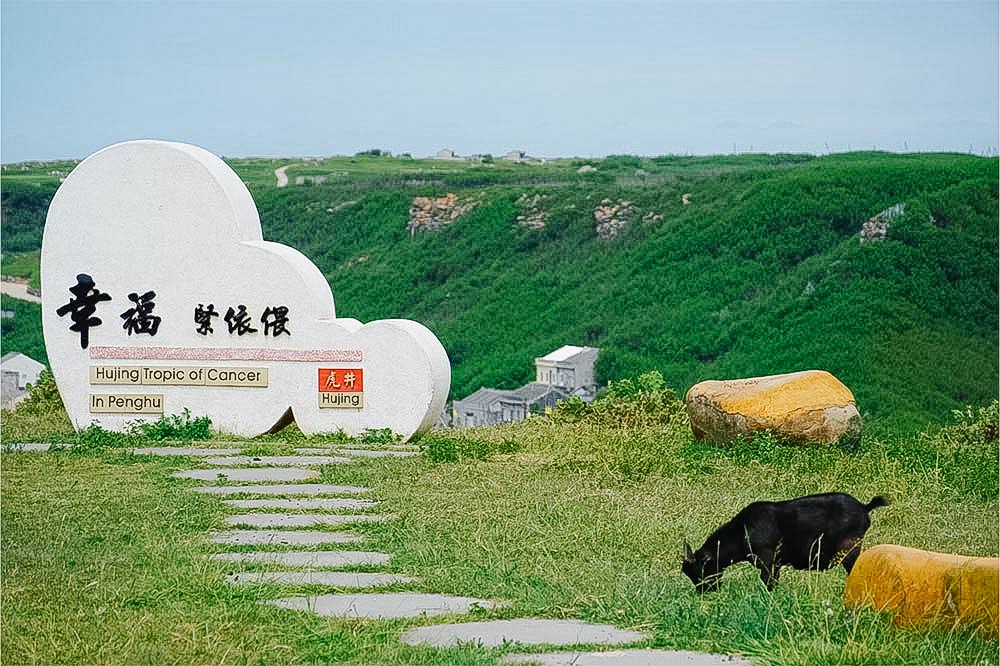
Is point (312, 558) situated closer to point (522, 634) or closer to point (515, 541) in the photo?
point (515, 541)

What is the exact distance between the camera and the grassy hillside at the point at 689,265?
24516mm

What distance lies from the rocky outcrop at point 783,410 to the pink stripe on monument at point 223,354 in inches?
121

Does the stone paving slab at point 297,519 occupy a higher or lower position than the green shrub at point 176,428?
higher

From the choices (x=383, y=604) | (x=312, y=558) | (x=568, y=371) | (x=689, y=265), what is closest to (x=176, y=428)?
(x=312, y=558)

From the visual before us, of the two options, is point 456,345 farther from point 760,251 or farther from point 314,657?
point 314,657

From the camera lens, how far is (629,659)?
4.76 meters

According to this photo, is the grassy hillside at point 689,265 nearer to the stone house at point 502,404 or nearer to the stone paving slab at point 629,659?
the stone house at point 502,404

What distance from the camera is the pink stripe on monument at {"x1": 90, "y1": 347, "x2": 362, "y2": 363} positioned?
1186cm

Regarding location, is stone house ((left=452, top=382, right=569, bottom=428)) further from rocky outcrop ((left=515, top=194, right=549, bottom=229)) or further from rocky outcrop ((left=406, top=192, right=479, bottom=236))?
rocky outcrop ((left=406, top=192, right=479, bottom=236))

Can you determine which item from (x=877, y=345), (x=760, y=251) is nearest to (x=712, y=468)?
(x=877, y=345)

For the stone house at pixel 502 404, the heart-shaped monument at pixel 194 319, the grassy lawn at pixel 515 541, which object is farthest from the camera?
the stone house at pixel 502 404

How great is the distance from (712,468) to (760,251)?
2193 cm

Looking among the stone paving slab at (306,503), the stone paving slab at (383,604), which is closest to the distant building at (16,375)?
the stone paving slab at (306,503)

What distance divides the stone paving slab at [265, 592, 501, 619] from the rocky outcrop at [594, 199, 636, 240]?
32.4m
